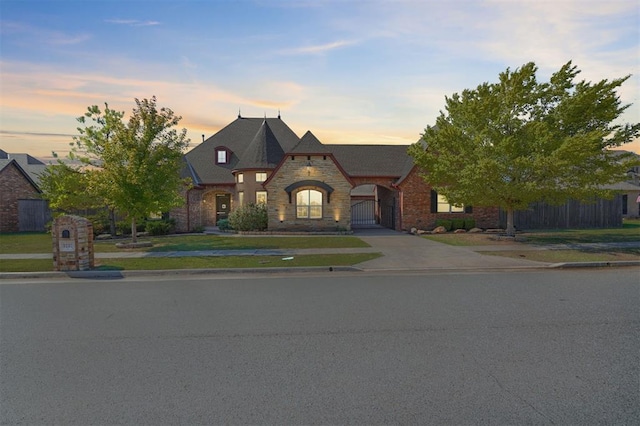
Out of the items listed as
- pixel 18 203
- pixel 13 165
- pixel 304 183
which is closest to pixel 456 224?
pixel 304 183

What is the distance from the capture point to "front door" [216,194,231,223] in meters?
31.3

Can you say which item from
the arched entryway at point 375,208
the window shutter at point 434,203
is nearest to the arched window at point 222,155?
the arched entryway at point 375,208

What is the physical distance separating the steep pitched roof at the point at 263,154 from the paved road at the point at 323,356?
18.8 metres

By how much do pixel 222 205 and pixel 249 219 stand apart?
8.10 metres

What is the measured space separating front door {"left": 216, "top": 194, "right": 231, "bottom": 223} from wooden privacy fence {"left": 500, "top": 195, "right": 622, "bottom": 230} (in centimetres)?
2028

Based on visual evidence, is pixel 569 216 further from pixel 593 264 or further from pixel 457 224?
pixel 593 264

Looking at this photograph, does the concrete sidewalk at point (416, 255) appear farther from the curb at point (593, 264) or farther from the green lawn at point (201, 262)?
the green lawn at point (201, 262)

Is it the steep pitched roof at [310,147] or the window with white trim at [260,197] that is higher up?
the steep pitched roof at [310,147]

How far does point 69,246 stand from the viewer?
11.7 meters

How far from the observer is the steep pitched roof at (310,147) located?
2405cm

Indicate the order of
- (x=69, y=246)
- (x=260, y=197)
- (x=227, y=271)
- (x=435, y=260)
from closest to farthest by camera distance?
(x=227, y=271) → (x=69, y=246) → (x=435, y=260) → (x=260, y=197)

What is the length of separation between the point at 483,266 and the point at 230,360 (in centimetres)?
931

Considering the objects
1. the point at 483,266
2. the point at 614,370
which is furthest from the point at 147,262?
the point at 614,370

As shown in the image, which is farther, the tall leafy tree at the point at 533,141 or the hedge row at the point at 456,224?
the hedge row at the point at 456,224
